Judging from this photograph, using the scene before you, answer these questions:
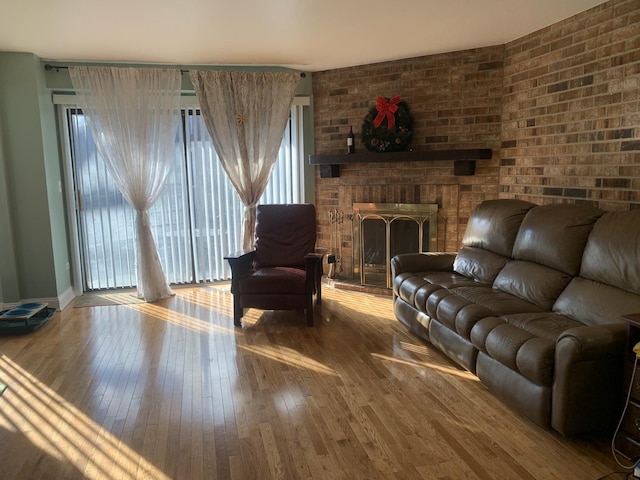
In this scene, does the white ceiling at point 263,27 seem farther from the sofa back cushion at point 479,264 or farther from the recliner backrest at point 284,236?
the sofa back cushion at point 479,264

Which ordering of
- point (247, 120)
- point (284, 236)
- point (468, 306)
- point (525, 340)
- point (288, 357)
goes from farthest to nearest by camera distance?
point (247, 120) → point (284, 236) → point (288, 357) → point (468, 306) → point (525, 340)

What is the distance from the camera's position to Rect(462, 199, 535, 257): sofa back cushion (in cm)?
361

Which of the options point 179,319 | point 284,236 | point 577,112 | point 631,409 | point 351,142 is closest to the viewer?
point 631,409

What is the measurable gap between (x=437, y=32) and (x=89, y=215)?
391 cm

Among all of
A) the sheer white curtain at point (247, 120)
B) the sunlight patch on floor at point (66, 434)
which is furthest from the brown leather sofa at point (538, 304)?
the sheer white curtain at point (247, 120)

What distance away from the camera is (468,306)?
301 centimetres

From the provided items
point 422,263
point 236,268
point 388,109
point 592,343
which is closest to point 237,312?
point 236,268

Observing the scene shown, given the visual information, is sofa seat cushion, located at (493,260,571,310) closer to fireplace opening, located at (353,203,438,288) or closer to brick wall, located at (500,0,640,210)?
brick wall, located at (500,0,640,210)

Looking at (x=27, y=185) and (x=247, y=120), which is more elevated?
(x=247, y=120)

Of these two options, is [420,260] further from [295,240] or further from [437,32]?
[437,32]

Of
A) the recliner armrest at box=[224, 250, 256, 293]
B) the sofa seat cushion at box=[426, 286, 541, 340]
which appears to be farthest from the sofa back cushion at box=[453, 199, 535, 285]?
the recliner armrest at box=[224, 250, 256, 293]

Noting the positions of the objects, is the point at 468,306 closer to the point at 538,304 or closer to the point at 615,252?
the point at 538,304

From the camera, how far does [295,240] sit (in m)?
4.69

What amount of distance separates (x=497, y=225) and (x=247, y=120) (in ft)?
9.27
